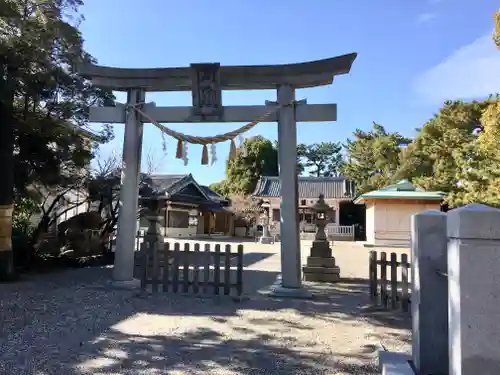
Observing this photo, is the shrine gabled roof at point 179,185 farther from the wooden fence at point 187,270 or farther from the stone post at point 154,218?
the wooden fence at point 187,270

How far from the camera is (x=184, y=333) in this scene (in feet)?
15.6

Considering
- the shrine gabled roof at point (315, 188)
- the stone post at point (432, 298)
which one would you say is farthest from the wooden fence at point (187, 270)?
the shrine gabled roof at point (315, 188)

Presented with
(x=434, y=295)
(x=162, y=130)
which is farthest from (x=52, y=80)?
(x=434, y=295)

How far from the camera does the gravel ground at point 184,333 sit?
375cm

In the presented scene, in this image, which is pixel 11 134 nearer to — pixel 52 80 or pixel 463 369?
pixel 52 80

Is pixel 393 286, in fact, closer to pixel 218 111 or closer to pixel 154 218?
pixel 218 111

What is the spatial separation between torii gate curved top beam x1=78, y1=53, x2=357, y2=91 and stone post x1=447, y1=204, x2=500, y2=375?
17.4 feet

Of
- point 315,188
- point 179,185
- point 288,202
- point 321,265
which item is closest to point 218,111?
point 288,202

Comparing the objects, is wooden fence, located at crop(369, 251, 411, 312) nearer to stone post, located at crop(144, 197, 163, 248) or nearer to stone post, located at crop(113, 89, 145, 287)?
stone post, located at crop(113, 89, 145, 287)

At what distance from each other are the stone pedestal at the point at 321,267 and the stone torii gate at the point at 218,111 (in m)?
2.42

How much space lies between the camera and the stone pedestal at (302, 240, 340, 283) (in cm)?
936

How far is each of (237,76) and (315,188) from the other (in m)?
31.3

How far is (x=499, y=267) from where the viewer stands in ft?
6.92

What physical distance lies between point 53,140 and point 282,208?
557cm
